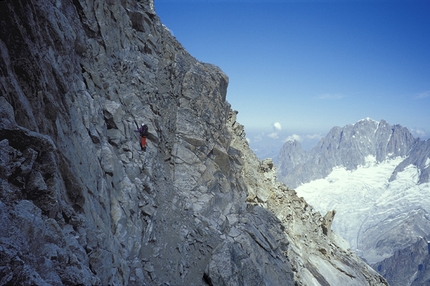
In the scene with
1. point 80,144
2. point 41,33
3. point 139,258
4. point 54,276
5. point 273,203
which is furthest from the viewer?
point 273,203

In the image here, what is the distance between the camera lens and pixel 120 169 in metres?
16.3

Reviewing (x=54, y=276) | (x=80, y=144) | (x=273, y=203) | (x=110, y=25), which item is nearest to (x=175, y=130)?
(x=110, y=25)

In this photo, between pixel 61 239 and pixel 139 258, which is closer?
pixel 61 239

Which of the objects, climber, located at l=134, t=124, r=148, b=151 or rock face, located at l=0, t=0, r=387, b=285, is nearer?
rock face, located at l=0, t=0, r=387, b=285

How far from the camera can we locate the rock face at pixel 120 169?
26.2 feet

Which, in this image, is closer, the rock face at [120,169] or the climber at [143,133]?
the rock face at [120,169]

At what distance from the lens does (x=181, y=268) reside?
1669 cm

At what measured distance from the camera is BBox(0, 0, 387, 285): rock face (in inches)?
314

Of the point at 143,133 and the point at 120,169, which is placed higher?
the point at 143,133

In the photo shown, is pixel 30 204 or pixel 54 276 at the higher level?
pixel 30 204

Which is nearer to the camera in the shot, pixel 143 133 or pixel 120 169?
pixel 120 169

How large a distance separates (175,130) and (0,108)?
1836cm

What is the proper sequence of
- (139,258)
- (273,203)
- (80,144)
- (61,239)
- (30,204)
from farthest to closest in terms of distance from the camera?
(273,203) < (139,258) < (80,144) < (61,239) < (30,204)

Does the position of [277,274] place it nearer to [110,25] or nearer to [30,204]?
[30,204]
